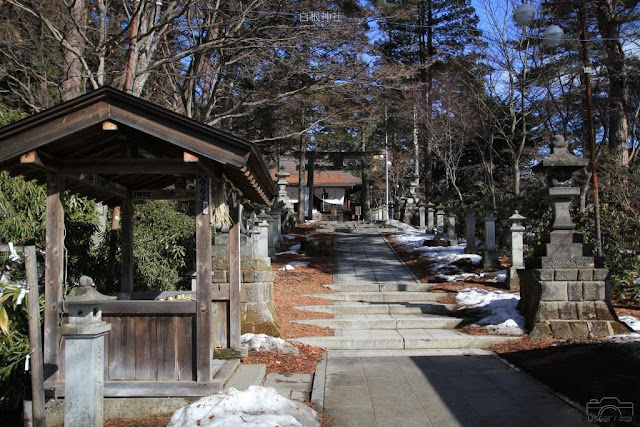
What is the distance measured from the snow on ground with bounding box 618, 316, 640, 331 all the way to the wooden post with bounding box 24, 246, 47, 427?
889 cm

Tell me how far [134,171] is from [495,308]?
789 centimetres

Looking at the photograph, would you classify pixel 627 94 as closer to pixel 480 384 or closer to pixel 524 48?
pixel 524 48

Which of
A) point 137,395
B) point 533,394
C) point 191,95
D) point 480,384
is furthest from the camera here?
point 191,95

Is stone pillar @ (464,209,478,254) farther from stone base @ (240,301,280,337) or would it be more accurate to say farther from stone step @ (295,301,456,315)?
stone base @ (240,301,280,337)

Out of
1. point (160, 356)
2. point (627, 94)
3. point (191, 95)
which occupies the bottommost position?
point (160, 356)

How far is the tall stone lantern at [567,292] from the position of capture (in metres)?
9.34

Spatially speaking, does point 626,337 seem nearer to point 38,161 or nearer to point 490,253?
point 490,253

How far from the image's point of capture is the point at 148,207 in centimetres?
1205

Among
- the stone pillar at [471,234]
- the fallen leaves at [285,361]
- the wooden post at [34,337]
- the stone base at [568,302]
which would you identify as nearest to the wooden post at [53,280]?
the wooden post at [34,337]

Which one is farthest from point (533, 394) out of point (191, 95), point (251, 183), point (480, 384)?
point (191, 95)

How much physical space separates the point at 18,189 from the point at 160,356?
15.1 feet

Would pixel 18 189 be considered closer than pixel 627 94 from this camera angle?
Yes

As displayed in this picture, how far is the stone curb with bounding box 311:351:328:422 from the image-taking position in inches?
243

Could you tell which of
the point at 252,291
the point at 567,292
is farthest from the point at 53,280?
the point at 567,292
